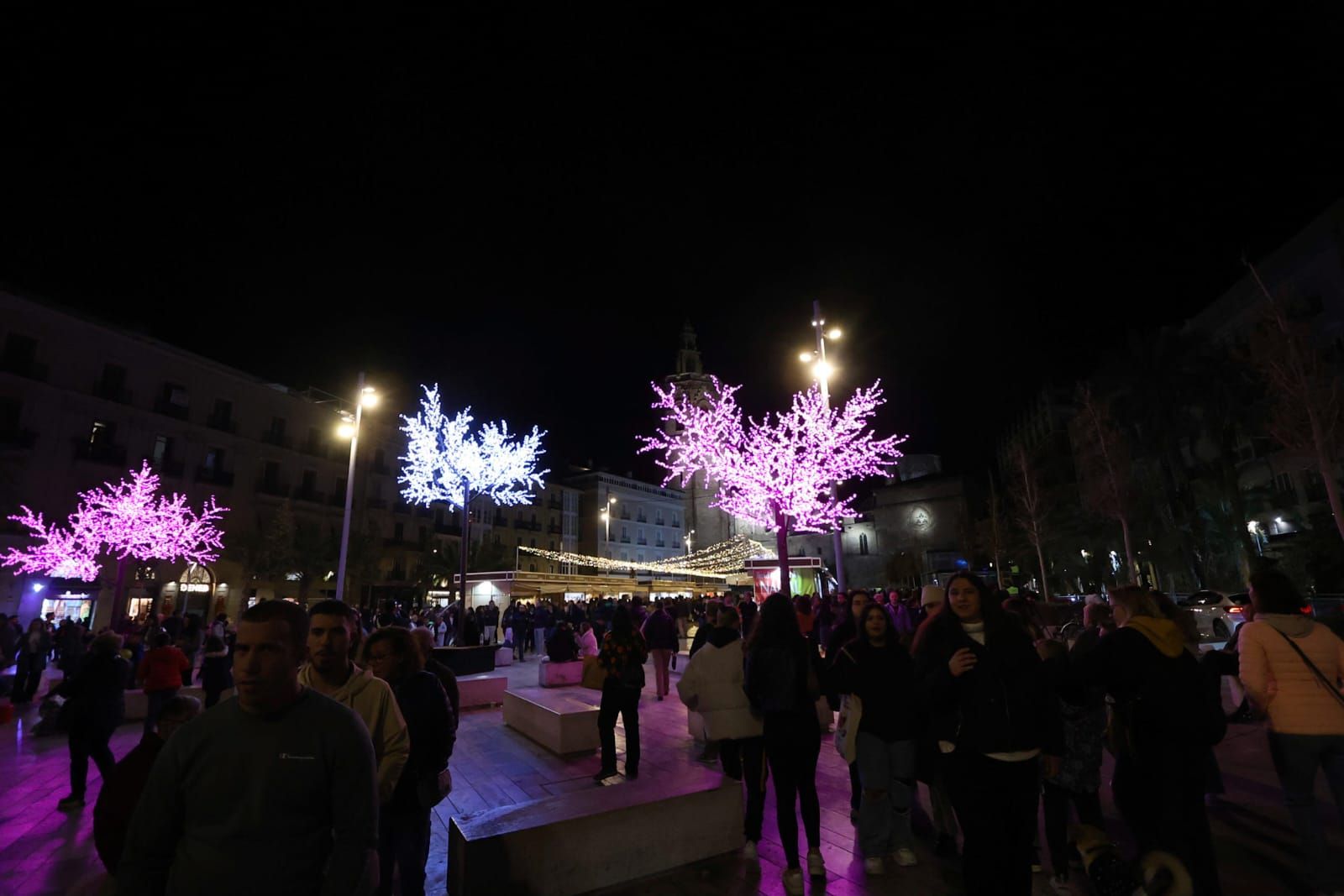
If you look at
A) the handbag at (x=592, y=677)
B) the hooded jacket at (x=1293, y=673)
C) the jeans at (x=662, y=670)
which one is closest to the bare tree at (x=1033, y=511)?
the jeans at (x=662, y=670)

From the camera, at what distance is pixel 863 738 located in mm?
4637

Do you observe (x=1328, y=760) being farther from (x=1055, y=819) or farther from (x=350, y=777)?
(x=350, y=777)

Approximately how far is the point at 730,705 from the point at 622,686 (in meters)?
2.45

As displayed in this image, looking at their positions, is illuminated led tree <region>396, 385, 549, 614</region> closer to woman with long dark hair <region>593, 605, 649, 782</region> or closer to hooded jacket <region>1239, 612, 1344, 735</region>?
woman with long dark hair <region>593, 605, 649, 782</region>

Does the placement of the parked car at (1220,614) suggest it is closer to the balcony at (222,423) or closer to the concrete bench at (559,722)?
the concrete bench at (559,722)

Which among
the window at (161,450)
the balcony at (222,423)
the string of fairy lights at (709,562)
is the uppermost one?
the balcony at (222,423)

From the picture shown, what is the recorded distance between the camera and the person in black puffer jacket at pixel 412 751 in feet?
11.6

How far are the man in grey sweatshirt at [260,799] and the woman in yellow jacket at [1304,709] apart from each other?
5.03 meters

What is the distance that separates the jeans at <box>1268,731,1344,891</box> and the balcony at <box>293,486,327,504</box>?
3882 centimetres

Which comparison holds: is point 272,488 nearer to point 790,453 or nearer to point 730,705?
point 790,453

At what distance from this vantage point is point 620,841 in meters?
4.35

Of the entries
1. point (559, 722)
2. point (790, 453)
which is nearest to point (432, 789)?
point (559, 722)

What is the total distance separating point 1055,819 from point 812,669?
6.18 ft

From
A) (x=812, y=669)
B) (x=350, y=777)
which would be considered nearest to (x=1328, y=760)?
(x=812, y=669)
